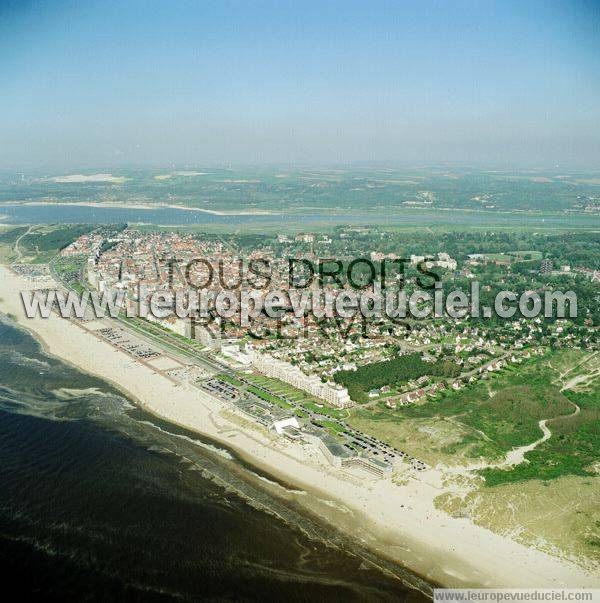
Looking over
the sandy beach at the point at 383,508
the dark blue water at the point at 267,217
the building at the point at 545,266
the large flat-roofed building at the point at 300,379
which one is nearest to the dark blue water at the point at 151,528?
the sandy beach at the point at 383,508

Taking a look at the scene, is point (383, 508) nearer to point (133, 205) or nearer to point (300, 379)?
point (300, 379)

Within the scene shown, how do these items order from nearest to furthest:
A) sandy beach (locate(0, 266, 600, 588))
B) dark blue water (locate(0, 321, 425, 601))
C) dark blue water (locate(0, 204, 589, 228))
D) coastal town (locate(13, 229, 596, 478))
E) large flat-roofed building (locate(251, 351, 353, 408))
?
dark blue water (locate(0, 321, 425, 601)) < sandy beach (locate(0, 266, 600, 588)) < coastal town (locate(13, 229, 596, 478)) < large flat-roofed building (locate(251, 351, 353, 408)) < dark blue water (locate(0, 204, 589, 228))

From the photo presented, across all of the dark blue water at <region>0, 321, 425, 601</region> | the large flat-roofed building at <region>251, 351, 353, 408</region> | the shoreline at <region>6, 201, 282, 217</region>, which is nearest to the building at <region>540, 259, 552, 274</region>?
the large flat-roofed building at <region>251, 351, 353, 408</region>

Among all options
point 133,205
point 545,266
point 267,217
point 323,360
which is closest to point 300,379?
point 323,360

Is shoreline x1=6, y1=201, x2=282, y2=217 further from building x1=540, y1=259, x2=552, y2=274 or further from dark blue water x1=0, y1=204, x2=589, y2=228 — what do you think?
building x1=540, y1=259, x2=552, y2=274

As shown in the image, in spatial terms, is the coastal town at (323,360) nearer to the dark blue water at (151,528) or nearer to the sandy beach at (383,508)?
the sandy beach at (383,508)

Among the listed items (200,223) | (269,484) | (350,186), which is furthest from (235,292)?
(350,186)
